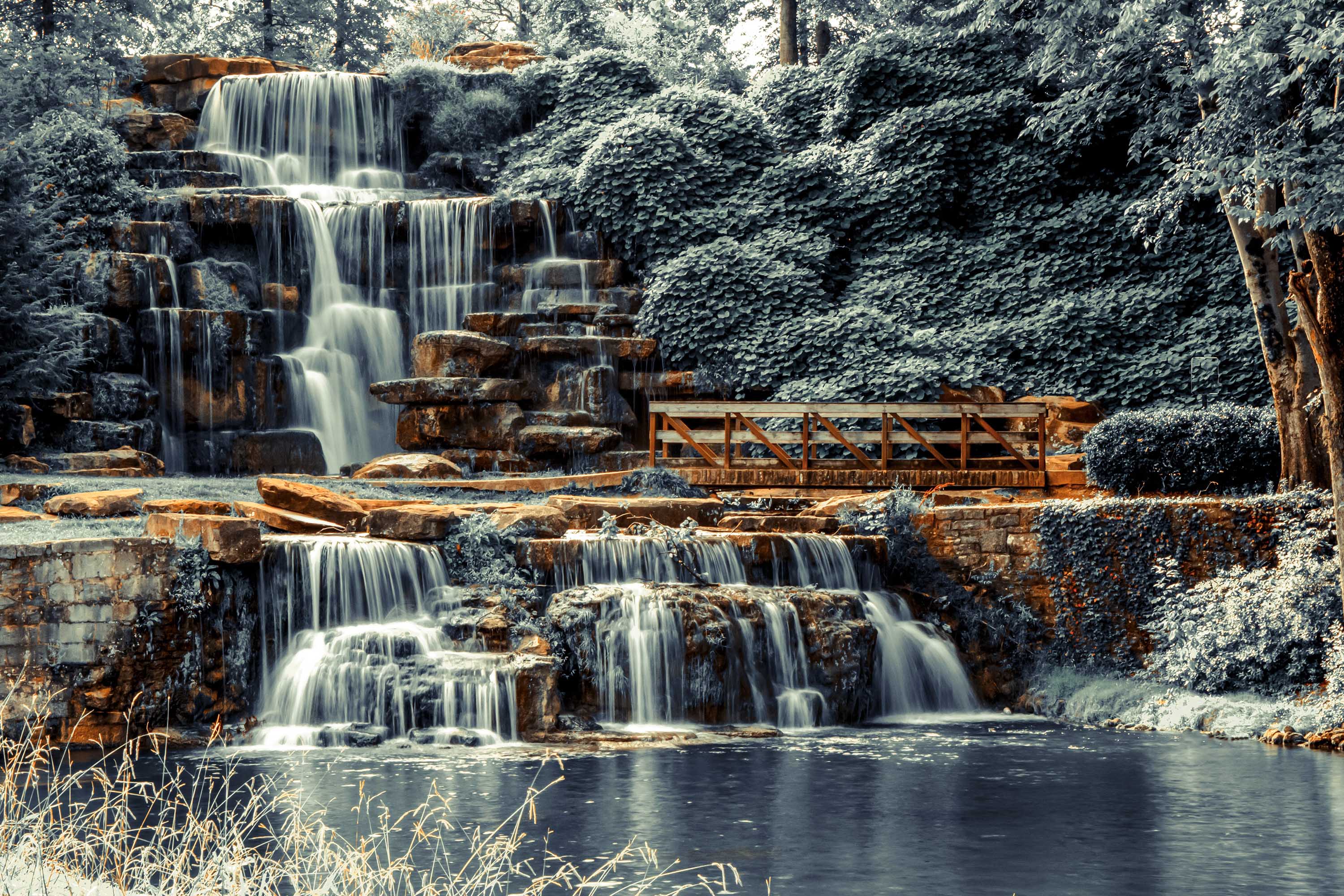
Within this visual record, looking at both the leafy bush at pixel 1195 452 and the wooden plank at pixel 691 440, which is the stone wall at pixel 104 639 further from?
the leafy bush at pixel 1195 452

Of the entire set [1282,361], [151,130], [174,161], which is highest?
[151,130]

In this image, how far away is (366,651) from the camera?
1201 cm

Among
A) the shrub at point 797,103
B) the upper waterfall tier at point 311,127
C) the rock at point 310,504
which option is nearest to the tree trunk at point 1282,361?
the rock at point 310,504

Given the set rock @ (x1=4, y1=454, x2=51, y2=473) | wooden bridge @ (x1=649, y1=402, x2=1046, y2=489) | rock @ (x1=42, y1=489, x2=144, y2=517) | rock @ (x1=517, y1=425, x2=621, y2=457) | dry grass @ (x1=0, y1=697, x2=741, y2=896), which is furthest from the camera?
rock @ (x1=517, y1=425, x2=621, y2=457)

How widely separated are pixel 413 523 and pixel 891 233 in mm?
14157

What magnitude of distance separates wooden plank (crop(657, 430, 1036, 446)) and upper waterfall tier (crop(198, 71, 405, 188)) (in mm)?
11694

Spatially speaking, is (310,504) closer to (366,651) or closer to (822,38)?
(366,651)

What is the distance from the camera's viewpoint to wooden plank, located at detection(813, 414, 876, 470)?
18.1m

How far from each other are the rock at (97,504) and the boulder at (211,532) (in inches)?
66.2

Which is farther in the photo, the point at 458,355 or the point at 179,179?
the point at 179,179

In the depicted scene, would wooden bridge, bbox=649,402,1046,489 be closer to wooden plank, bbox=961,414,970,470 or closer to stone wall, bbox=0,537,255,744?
wooden plank, bbox=961,414,970,470

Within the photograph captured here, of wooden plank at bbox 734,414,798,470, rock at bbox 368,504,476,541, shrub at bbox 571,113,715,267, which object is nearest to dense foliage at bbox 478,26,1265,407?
shrub at bbox 571,113,715,267

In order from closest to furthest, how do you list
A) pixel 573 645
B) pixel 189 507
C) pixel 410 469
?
pixel 573 645, pixel 189 507, pixel 410 469

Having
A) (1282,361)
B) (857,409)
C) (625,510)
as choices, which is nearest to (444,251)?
(857,409)
